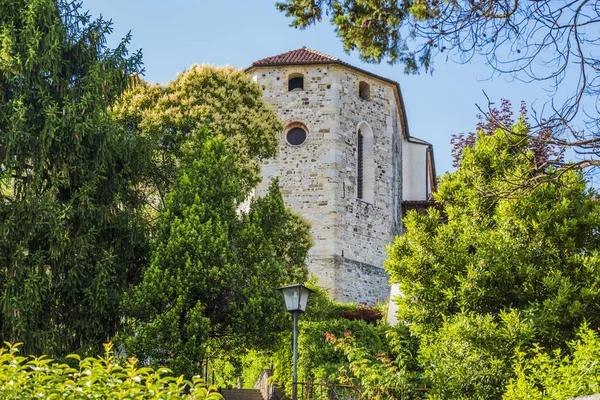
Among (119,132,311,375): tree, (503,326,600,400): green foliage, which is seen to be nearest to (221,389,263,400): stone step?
(119,132,311,375): tree

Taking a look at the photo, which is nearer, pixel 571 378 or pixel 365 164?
pixel 571 378

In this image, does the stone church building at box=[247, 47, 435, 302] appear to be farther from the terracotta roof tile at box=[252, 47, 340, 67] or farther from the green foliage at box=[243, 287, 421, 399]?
the green foliage at box=[243, 287, 421, 399]

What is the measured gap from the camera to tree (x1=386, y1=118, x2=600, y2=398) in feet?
36.8

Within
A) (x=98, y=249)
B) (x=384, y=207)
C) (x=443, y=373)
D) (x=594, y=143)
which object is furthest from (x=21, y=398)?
(x=384, y=207)

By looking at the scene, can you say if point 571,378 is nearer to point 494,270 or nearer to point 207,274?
point 494,270

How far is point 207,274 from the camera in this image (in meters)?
14.2

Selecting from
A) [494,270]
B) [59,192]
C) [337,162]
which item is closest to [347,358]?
[494,270]

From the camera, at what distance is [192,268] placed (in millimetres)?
14094

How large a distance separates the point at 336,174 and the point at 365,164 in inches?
75.3

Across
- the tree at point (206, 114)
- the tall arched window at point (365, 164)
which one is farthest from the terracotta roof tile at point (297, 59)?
the tree at point (206, 114)

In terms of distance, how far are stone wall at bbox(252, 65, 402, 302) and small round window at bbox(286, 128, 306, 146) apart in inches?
7.9

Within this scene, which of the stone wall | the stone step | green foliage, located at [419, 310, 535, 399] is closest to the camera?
green foliage, located at [419, 310, 535, 399]

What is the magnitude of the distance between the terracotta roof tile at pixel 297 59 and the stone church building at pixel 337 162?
4 centimetres

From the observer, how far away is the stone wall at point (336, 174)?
29266 millimetres
